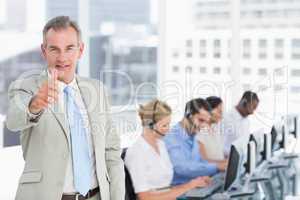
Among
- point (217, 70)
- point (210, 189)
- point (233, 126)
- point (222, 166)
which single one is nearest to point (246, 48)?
point (217, 70)

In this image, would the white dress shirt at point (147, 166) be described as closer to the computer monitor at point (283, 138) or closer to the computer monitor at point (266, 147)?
the computer monitor at point (266, 147)

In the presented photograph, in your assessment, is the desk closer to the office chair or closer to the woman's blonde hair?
the woman's blonde hair

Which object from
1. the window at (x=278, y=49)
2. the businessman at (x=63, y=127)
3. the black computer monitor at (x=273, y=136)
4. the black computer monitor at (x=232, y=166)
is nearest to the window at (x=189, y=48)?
the window at (x=278, y=49)

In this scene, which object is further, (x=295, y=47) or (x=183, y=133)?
(x=295, y=47)

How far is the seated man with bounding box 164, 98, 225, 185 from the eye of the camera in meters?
3.35

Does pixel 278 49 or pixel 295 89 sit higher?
pixel 278 49

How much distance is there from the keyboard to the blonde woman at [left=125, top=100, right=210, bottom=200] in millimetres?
29

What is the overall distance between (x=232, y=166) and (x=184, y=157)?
0.47 metres

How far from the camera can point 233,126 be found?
470 cm

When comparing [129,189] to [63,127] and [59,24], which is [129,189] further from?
[59,24]

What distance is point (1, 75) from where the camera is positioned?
6109mm

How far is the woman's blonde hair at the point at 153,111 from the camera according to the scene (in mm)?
3186

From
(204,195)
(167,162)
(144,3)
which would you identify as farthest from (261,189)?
(144,3)

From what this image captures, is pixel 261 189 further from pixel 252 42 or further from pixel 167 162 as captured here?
pixel 252 42
